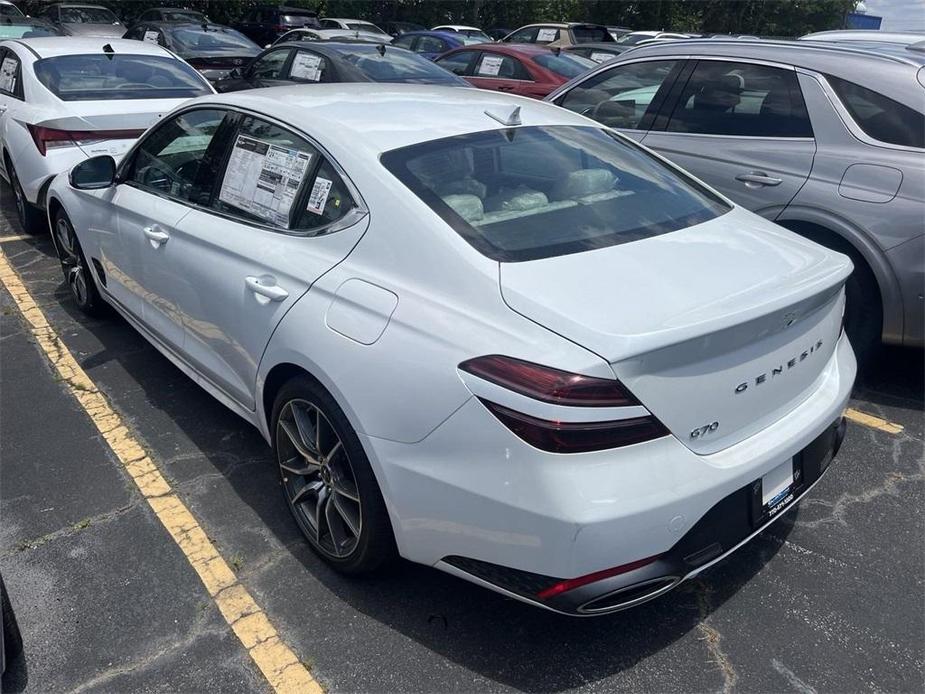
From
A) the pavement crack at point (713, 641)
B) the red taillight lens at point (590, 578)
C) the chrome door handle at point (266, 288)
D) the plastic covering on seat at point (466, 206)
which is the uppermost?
the plastic covering on seat at point (466, 206)

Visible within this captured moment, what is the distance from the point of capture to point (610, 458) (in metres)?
2.04

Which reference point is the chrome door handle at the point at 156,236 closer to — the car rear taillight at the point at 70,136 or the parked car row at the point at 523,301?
the parked car row at the point at 523,301

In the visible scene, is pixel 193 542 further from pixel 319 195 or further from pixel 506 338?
Result: pixel 506 338

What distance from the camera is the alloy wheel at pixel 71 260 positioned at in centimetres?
488

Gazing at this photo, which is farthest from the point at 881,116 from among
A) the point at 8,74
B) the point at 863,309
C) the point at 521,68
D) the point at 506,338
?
the point at 521,68

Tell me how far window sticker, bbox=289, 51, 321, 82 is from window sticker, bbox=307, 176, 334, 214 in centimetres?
600

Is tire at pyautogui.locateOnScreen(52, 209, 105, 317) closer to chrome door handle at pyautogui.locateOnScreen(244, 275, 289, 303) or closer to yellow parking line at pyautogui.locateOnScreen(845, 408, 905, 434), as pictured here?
chrome door handle at pyautogui.locateOnScreen(244, 275, 289, 303)

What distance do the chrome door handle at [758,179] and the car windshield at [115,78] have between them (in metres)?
4.55

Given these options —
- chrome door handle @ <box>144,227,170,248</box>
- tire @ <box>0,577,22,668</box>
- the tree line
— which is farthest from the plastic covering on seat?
the tree line

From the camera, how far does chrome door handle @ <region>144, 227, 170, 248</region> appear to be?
3.56 meters

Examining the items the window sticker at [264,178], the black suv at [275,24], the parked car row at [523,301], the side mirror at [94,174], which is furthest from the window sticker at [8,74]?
the black suv at [275,24]

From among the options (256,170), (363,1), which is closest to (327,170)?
(256,170)

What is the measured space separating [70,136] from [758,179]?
15.8 ft

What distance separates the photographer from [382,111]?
3053 mm
